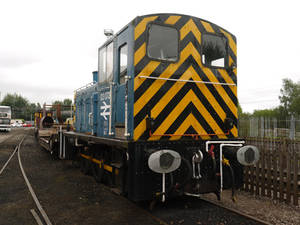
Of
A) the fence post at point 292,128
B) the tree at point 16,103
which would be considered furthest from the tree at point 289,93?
the tree at point 16,103

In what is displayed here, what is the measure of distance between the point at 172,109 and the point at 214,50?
152cm

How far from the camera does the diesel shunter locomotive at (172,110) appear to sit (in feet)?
13.6

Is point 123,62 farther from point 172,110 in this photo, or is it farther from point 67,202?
point 67,202

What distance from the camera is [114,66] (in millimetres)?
5016

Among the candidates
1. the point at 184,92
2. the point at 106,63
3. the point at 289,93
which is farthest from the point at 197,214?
the point at 289,93

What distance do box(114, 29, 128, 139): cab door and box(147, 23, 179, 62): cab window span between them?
0.46 meters

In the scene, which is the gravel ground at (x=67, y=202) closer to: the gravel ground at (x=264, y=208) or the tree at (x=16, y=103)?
the gravel ground at (x=264, y=208)

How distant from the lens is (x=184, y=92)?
4.66 meters

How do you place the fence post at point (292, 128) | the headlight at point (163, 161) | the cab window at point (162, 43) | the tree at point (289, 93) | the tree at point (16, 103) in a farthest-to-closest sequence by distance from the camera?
the tree at point (16, 103) < the tree at point (289, 93) < the fence post at point (292, 128) < the cab window at point (162, 43) < the headlight at point (163, 161)

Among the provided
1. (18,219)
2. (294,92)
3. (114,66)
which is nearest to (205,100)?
(114,66)

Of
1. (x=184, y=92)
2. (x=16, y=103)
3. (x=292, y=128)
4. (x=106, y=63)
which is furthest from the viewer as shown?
(x=16, y=103)

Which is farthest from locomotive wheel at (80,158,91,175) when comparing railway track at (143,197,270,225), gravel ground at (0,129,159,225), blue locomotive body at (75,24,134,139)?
railway track at (143,197,270,225)

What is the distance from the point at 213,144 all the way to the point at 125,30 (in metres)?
2.58

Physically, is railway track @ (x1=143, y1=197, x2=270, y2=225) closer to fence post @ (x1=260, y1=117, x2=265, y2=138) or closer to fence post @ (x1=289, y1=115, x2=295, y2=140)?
fence post @ (x1=260, y1=117, x2=265, y2=138)
